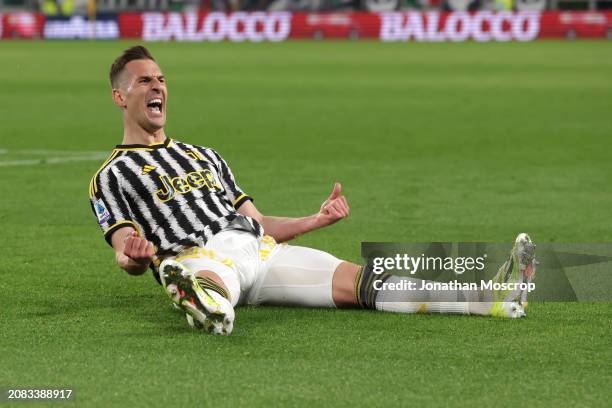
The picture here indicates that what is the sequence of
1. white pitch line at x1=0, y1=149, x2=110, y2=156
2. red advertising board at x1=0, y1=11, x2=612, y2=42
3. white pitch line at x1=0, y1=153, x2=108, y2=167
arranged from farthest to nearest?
1. red advertising board at x1=0, y1=11, x2=612, y2=42
2. white pitch line at x1=0, y1=149, x2=110, y2=156
3. white pitch line at x1=0, y1=153, x2=108, y2=167

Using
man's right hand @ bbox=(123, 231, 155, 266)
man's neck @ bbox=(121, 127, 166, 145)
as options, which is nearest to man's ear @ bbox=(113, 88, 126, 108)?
man's neck @ bbox=(121, 127, 166, 145)

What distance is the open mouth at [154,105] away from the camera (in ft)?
22.4

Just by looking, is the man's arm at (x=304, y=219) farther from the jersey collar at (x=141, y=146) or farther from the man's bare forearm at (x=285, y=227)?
the jersey collar at (x=141, y=146)

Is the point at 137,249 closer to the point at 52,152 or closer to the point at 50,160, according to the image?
the point at 50,160

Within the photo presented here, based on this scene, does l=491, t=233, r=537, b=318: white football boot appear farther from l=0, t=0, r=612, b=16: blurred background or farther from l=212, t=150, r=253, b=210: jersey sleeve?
l=0, t=0, r=612, b=16: blurred background

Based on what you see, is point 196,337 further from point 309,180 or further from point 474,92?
point 474,92

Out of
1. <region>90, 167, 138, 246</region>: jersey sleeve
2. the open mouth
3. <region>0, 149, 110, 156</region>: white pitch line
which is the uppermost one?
the open mouth

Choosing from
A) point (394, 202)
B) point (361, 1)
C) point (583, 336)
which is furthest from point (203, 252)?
point (361, 1)

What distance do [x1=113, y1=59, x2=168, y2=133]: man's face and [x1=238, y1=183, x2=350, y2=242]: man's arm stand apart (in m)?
0.70

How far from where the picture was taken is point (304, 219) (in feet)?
22.4

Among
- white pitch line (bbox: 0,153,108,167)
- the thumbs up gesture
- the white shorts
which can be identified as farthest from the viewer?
white pitch line (bbox: 0,153,108,167)

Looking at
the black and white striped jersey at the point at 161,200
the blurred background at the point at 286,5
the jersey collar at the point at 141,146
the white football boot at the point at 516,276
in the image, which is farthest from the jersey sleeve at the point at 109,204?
the blurred background at the point at 286,5

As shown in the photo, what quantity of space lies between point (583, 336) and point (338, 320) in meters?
1.16

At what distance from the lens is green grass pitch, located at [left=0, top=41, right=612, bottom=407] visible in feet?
17.4
